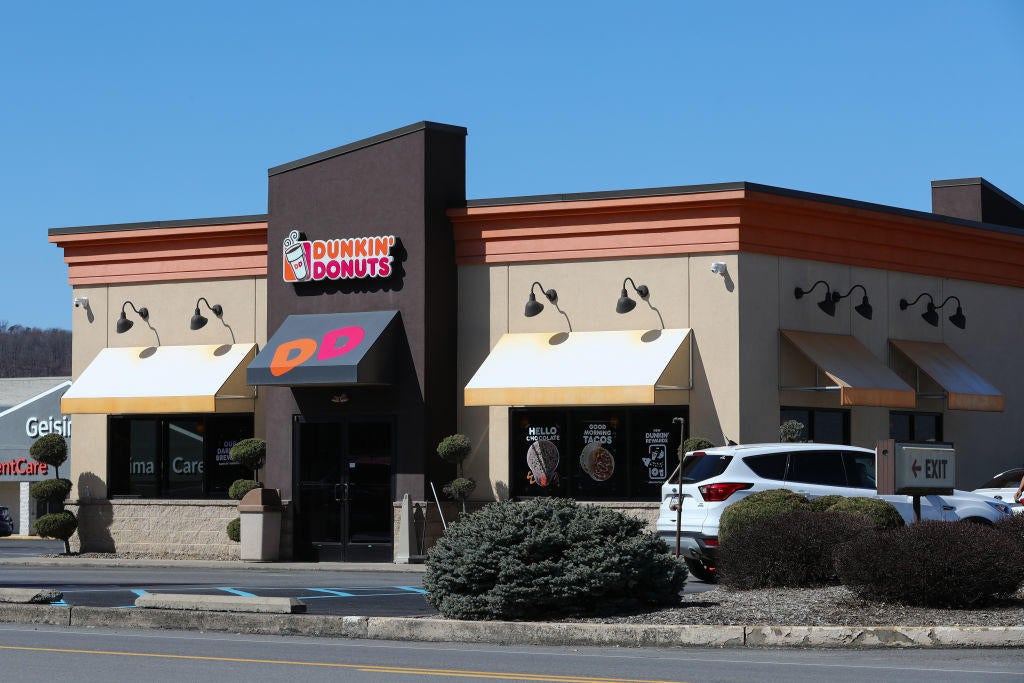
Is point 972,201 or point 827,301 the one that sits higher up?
point 972,201

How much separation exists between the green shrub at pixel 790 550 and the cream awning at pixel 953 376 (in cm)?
1250

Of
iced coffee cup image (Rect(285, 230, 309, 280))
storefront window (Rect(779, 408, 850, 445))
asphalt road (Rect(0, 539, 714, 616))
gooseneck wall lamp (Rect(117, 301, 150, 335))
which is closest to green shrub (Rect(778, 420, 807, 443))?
storefront window (Rect(779, 408, 850, 445))

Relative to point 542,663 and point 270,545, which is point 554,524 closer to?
point 542,663

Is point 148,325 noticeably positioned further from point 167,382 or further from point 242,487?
point 242,487

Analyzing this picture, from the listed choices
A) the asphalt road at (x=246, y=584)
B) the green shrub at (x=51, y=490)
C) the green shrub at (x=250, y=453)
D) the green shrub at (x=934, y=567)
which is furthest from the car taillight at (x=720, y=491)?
the green shrub at (x=51, y=490)

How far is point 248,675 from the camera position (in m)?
11.8

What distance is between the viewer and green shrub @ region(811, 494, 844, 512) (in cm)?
1798

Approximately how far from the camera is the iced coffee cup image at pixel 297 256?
28.9 meters

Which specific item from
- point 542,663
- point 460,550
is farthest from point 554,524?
point 542,663

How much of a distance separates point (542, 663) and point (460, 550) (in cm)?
295

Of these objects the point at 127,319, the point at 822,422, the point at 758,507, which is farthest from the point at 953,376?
the point at 127,319

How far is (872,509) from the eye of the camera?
17.8m

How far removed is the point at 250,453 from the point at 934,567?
17.5 m

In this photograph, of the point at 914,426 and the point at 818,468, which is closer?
the point at 818,468
